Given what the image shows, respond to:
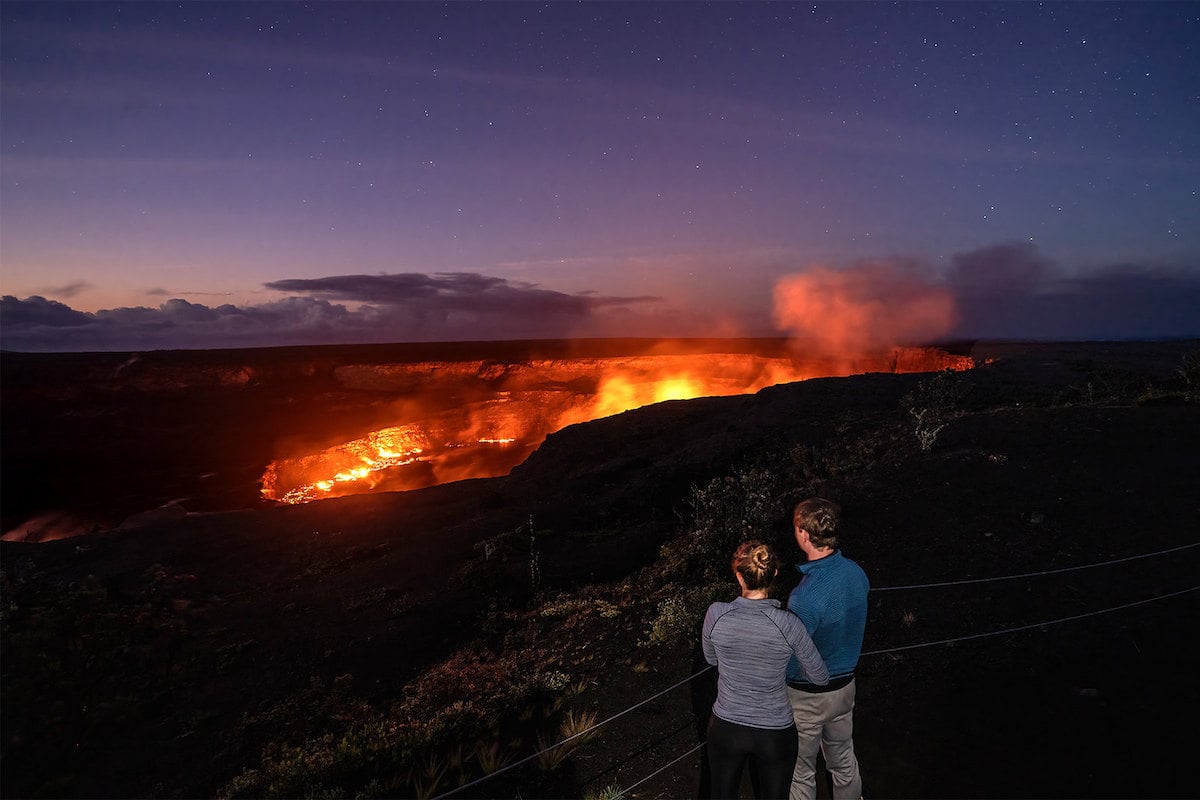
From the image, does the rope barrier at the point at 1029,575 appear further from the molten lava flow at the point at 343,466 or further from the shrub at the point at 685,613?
the molten lava flow at the point at 343,466

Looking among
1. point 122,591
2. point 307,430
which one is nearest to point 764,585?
point 122,591

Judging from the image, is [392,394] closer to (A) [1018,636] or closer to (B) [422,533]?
(B) [422,533]

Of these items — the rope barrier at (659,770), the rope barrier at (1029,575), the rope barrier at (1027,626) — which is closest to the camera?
the rope barrier at (659,770)

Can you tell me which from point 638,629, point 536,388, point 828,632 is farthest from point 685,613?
point 536,388

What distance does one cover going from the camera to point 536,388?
4516cm

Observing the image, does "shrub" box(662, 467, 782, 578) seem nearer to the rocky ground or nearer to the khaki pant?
the rocky ground

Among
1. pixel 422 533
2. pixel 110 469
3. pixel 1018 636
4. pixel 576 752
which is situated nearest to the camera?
pixel 576 752

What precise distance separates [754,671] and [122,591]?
15578 millimetres

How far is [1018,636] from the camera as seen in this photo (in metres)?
6.68

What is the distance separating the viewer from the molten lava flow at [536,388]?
39.5 metres

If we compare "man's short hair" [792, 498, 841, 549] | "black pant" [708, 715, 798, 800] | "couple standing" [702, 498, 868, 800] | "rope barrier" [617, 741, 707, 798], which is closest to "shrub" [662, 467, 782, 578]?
"rope barrier" [617, 741, 707, 798]

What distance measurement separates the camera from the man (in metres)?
3.64

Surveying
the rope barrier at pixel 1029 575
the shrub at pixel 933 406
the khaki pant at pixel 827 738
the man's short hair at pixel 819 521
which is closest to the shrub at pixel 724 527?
the rope barrier at pixel 1029 575

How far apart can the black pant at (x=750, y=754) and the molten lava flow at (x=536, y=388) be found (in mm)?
34643
